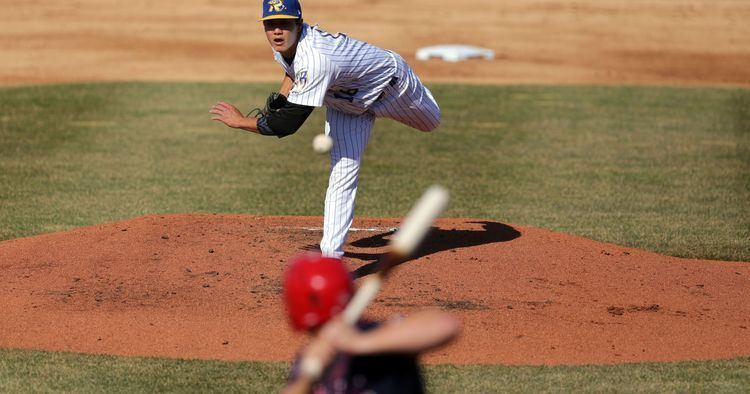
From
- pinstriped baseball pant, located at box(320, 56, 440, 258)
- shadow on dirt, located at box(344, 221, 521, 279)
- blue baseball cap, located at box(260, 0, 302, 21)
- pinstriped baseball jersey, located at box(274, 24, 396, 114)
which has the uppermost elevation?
blue baseball cap, located at box(260, 0, 302, 21)

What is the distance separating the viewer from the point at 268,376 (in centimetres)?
646

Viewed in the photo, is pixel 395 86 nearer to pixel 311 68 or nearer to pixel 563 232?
pixel 311 68

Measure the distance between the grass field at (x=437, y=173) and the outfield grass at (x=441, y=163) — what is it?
0.03 m

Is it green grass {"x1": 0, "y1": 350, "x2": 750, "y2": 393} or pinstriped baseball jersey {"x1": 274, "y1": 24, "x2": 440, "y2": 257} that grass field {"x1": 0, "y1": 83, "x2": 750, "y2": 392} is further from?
pinstriped baseball jersey {"x1": 274, "y1": 24, "x2": 440, "y2": 257}

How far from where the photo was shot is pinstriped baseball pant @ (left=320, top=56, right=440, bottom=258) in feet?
26.4

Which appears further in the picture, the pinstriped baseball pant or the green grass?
the pinstriped baseball pant

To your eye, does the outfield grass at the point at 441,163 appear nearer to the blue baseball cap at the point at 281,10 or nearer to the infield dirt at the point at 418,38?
the infield dirt at the point at 418,38

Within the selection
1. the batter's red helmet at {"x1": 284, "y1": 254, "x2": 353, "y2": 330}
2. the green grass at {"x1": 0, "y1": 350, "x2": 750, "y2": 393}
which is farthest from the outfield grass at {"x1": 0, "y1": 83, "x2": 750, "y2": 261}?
the batter's red helmet at {"x1": 284, "y1": 254, "x2": 353, "y2": 330}

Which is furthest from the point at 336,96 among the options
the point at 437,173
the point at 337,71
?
the point at 437,173

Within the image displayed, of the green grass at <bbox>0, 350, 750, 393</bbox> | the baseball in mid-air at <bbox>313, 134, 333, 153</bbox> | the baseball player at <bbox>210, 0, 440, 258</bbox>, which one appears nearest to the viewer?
the green grass at <bbox>0, 350, 750, 393</bbox>

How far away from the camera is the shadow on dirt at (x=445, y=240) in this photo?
9.02m

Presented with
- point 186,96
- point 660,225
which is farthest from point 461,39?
point 660,225

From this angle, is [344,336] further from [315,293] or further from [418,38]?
[418,38]

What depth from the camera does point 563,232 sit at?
10539mm
